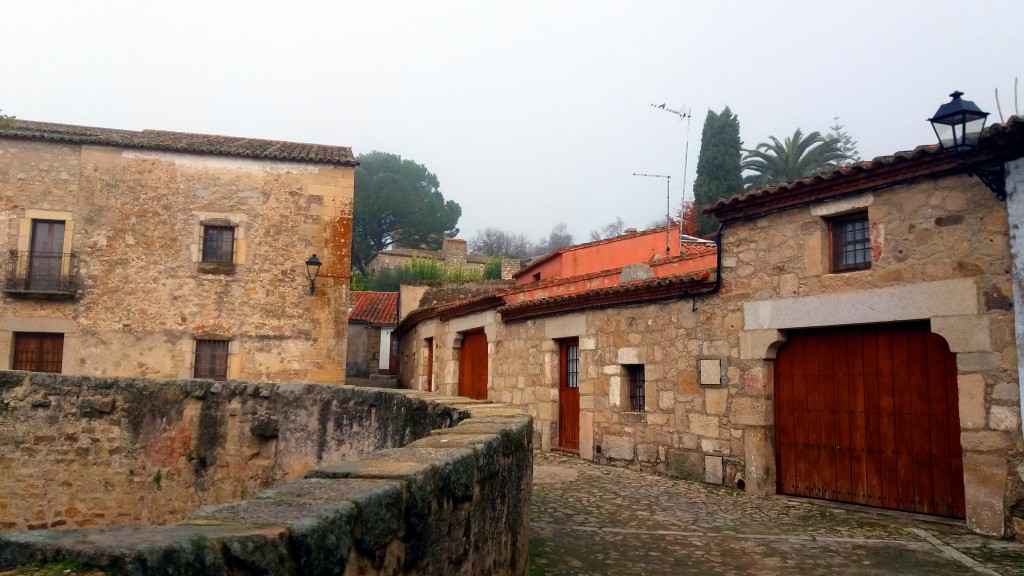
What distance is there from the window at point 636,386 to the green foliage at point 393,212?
28.9m

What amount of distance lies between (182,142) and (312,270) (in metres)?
3.99

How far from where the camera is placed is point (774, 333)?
25.9 ft

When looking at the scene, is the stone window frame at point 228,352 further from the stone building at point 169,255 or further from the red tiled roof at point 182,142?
the red tiled roof at point 182,142

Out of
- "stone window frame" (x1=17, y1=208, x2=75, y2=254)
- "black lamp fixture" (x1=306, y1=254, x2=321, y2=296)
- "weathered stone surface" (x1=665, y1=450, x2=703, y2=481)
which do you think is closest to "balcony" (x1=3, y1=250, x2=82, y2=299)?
"stone window frame" (x1=17, y1=208, x2=75, y2=254)

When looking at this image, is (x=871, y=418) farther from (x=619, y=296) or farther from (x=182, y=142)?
(x=182, y=142)

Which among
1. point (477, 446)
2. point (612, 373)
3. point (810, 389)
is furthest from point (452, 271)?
point (477, 446)

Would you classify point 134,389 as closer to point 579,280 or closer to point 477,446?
point 477,446

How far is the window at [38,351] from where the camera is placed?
14.8 m

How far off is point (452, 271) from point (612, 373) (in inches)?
917

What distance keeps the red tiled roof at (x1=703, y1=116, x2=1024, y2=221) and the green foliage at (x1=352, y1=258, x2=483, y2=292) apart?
22873 millimetres

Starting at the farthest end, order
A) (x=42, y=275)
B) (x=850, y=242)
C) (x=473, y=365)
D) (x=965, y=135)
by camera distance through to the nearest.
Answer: (x=42, y=275), (x=473, y=365), (x=850, y=242), (x=965, y=135)

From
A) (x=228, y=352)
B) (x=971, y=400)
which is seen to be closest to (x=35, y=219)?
(x=228, y=352)

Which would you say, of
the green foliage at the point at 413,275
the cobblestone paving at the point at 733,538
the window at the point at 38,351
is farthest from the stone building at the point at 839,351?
the green foliage at the point at 413,275

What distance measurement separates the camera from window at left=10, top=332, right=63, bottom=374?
14.8 m
